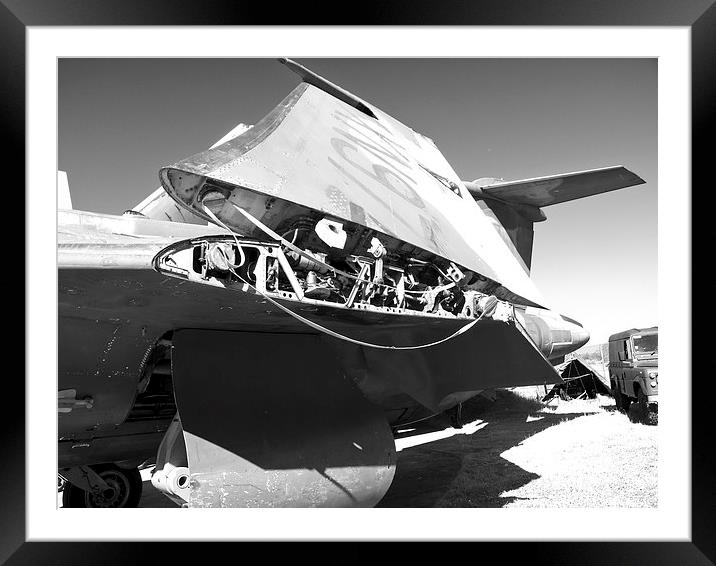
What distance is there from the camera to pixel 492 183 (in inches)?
404

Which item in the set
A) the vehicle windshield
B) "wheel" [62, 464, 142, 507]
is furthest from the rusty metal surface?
the vehicle windshield

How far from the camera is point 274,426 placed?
4434mm

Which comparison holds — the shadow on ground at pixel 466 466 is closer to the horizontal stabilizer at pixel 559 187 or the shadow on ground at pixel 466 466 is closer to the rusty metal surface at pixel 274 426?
the rusty metal surface at pixel 274 426

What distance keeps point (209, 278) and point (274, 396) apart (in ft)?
5.71

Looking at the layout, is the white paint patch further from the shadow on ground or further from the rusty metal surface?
the rusty metal surface

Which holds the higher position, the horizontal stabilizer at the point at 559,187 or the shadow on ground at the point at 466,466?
the horizontal stabilizer at the point at 559,187

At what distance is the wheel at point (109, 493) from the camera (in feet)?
20.5

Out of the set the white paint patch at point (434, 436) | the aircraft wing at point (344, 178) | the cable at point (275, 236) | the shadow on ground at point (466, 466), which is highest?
the aircraft wing at point (344, 178)
